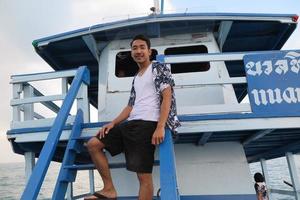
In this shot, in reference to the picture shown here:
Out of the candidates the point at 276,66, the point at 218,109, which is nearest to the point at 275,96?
the point at 276,66

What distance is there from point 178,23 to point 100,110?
6.83ft

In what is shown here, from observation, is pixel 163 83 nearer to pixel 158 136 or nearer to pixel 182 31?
pixel 158 136

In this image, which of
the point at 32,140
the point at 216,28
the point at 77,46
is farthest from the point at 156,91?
the point at 77,46

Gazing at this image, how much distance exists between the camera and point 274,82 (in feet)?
13.1

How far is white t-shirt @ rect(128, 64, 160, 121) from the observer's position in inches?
118

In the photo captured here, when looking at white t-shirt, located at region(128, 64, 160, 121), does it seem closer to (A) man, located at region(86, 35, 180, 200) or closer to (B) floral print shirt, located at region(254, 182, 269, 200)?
(A) man, located at region(86, 35, 180, 200)

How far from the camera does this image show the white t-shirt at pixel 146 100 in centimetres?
299

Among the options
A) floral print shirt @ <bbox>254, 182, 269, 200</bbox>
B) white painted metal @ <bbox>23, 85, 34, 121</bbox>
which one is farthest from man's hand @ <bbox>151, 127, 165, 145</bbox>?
floral print shirt @ <bbox>254, 182, 269, 200</bbox>

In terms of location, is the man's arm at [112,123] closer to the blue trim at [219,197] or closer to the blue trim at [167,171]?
the blue trim at [167,171]

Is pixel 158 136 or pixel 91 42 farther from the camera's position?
pixel 91 42

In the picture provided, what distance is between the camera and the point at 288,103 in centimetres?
393

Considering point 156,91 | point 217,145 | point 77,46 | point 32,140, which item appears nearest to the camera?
point 156,91

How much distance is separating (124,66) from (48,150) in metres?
3.10

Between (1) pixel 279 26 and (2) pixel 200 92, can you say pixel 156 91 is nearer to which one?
(2) pixel 200 92
